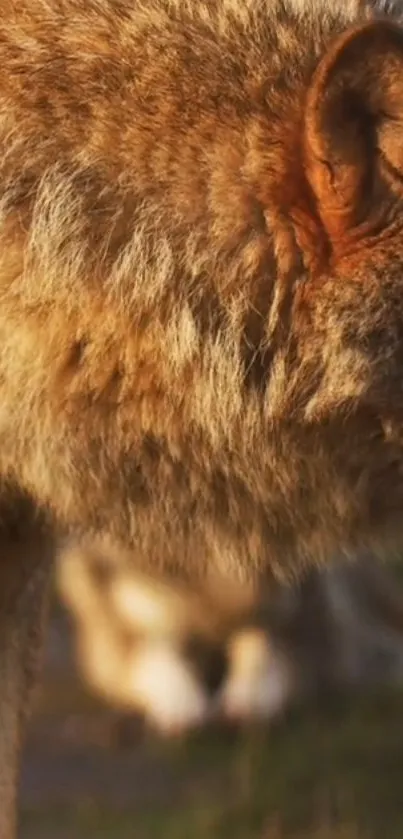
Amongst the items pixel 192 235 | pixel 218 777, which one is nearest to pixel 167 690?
pixel 218 777

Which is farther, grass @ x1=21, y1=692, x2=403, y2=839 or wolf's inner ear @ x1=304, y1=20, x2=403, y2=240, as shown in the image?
grass @ x1=21, y1=692, x2=403, y2=839

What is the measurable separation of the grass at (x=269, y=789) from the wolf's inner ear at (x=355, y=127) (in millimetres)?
1970

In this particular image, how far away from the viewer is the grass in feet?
10.2

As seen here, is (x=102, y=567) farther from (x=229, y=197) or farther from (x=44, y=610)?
(x=229, y=197)

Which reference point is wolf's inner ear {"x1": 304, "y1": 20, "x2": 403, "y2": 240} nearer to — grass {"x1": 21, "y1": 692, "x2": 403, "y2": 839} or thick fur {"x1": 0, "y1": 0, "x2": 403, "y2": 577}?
thick fur {"x1": 0, "y1": 0, "x2": 403, "y2": 577}

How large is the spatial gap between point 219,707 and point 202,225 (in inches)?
95.8

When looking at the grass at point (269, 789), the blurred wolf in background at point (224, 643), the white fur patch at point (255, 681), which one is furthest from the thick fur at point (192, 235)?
the white fur patch at point (255, 681)

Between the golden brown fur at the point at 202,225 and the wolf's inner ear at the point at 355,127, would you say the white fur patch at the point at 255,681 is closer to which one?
the golden brown fur at the point at 202,225

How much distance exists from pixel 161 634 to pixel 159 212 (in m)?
2.44

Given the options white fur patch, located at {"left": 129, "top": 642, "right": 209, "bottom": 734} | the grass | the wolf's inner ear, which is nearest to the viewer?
the wolf's inner ear

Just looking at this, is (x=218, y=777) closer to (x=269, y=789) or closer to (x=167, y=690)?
(x=269, y=789)

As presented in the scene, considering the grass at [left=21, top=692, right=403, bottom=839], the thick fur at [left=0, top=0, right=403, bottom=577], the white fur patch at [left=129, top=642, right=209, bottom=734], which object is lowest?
the white fur patch at [left=129, top=642, right=209, bottom=734]

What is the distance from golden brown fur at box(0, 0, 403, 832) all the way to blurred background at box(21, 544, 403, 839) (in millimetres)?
1845

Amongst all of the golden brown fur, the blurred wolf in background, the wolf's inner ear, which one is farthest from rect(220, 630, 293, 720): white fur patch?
the wolf's inner ear
